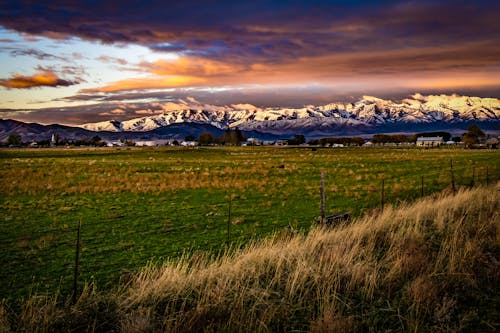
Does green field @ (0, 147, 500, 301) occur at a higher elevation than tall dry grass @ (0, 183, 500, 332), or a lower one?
lower

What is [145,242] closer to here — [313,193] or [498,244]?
[498,244]

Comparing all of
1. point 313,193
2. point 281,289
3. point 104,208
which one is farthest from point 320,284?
point 313,193

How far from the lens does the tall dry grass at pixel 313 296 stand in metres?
5.90

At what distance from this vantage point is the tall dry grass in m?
5.90

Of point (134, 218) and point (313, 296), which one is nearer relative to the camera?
point (313, 296)

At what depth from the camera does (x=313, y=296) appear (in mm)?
6949

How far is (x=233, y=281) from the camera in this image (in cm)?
746

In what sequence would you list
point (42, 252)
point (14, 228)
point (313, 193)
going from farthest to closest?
point (313, 193) < point (14, 228) < point (42, 252)

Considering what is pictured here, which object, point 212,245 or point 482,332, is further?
point 212,245

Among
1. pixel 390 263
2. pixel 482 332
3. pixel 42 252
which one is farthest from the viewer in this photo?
pixel 42 252

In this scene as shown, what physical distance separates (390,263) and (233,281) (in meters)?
3.08

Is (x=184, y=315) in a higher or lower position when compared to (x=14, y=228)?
higher

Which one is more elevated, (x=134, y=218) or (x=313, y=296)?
(x=313, y=296)

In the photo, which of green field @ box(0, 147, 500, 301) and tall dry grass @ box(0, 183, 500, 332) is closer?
tall dry grass @ box(0, 183, 500, 332)
